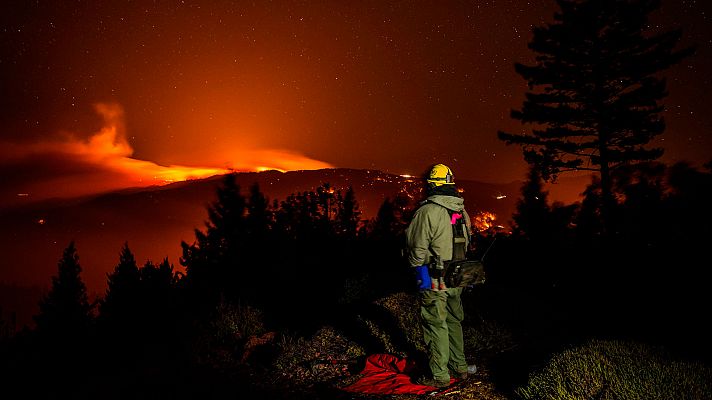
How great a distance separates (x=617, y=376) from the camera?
429cm

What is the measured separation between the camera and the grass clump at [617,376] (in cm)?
408

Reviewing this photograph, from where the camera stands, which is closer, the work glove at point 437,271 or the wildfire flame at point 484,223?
the work glove at point 437,271

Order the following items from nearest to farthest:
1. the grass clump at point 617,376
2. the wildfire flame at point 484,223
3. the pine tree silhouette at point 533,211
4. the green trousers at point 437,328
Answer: the grass clump at point 617,376
the green trousers at point 437,328
the pine tree silhouette at point 533,211
the wildfire flame at point 484,223

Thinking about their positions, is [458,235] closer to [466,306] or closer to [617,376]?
[617,376]

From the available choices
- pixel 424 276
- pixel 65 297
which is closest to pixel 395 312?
pixel 424 276

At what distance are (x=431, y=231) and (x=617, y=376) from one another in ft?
7.14

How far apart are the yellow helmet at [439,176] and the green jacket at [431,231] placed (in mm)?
183

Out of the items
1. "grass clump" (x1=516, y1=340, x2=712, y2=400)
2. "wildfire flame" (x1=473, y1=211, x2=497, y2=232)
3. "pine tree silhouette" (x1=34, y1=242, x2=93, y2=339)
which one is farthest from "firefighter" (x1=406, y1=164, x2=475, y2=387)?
"pine tree silhouette" (x1=34, y1=242, x2=93, y2=339)

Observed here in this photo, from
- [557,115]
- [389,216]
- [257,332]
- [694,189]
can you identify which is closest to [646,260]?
[694,189]

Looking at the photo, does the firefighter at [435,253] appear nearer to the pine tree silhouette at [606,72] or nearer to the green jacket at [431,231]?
the green jacket at [431,231]

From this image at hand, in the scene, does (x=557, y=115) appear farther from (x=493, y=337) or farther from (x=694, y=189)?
(x=493, y=337)

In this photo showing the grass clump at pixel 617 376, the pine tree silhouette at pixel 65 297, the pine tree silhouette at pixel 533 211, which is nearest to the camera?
the grass clump at pixel 617 376

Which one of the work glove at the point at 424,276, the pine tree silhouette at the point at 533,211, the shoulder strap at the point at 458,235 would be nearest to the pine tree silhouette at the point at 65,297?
the pine tree silhouette at the point at 533,211

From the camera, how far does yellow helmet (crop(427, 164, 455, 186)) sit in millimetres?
5160
